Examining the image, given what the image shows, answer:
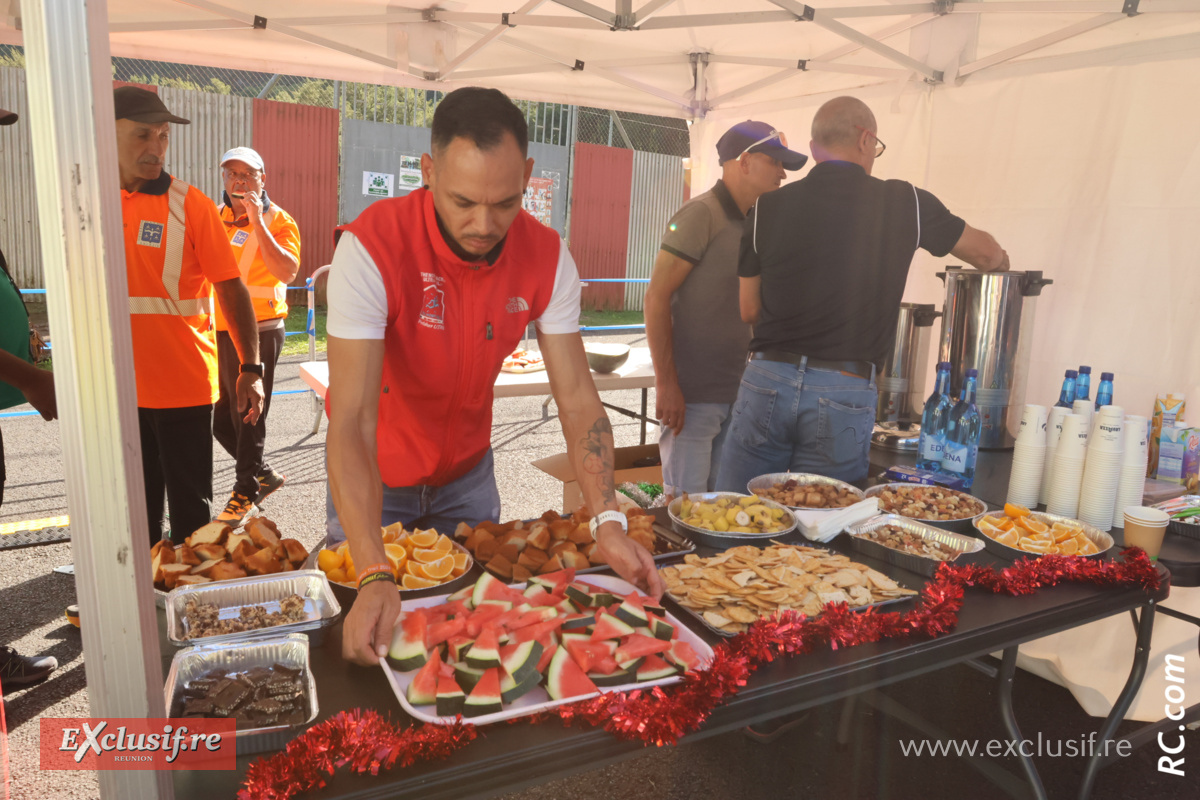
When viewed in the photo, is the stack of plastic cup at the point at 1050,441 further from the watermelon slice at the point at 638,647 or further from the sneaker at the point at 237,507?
the sneaker at the point at 237,507

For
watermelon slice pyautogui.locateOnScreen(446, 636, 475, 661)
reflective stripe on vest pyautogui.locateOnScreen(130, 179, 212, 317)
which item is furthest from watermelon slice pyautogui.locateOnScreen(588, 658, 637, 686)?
reflective stripe on vest pyautogui.locateOnScreen(130, 179, 212, 317)

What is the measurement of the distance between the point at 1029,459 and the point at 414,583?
1.91 m

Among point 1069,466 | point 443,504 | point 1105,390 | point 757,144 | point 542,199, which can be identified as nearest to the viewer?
point 443,504

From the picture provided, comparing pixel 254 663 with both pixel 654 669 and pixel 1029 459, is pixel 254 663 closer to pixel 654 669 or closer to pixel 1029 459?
pixel 654 669

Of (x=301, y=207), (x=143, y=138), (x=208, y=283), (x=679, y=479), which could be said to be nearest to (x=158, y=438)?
(x=208, y=283)

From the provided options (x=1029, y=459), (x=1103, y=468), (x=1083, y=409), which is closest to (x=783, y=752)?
(x=1029, y=459)

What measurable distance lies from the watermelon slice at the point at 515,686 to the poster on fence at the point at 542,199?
1341 centimetres

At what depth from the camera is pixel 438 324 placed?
6.46ft

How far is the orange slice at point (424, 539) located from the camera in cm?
180

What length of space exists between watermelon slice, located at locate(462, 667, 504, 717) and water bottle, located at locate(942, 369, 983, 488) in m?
1.94

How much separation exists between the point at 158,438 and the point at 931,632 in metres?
3.02

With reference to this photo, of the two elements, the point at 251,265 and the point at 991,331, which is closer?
the point at 991,331

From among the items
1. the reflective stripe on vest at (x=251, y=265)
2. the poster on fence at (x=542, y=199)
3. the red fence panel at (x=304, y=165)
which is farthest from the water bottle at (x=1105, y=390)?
the poster on fence at (x=542, y=199)

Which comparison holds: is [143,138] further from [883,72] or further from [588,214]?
[588,214]
